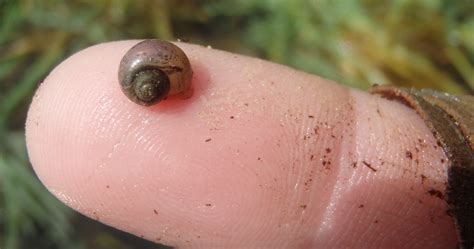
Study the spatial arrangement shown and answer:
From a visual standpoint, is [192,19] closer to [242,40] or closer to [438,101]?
[242,40]

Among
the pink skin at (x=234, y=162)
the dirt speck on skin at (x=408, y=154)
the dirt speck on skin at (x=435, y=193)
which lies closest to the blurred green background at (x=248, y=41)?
the pink skin at (x=234, y=162)

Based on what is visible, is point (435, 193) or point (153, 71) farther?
point (435, 193)

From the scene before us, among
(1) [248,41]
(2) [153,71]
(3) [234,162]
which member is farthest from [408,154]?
(1) [248,41]

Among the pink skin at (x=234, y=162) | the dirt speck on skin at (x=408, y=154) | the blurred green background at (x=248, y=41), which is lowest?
the pink skin at (x=234, y=162)

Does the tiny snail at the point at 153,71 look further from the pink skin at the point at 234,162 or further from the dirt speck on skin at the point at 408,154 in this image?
the dirt speck on skin at the point at 408,154

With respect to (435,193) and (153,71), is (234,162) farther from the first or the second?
(435,193)

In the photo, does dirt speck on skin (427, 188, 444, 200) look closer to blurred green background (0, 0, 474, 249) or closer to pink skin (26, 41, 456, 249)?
pink skin (26, 41, 456, 249)

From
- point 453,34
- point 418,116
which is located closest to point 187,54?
point 418,116
